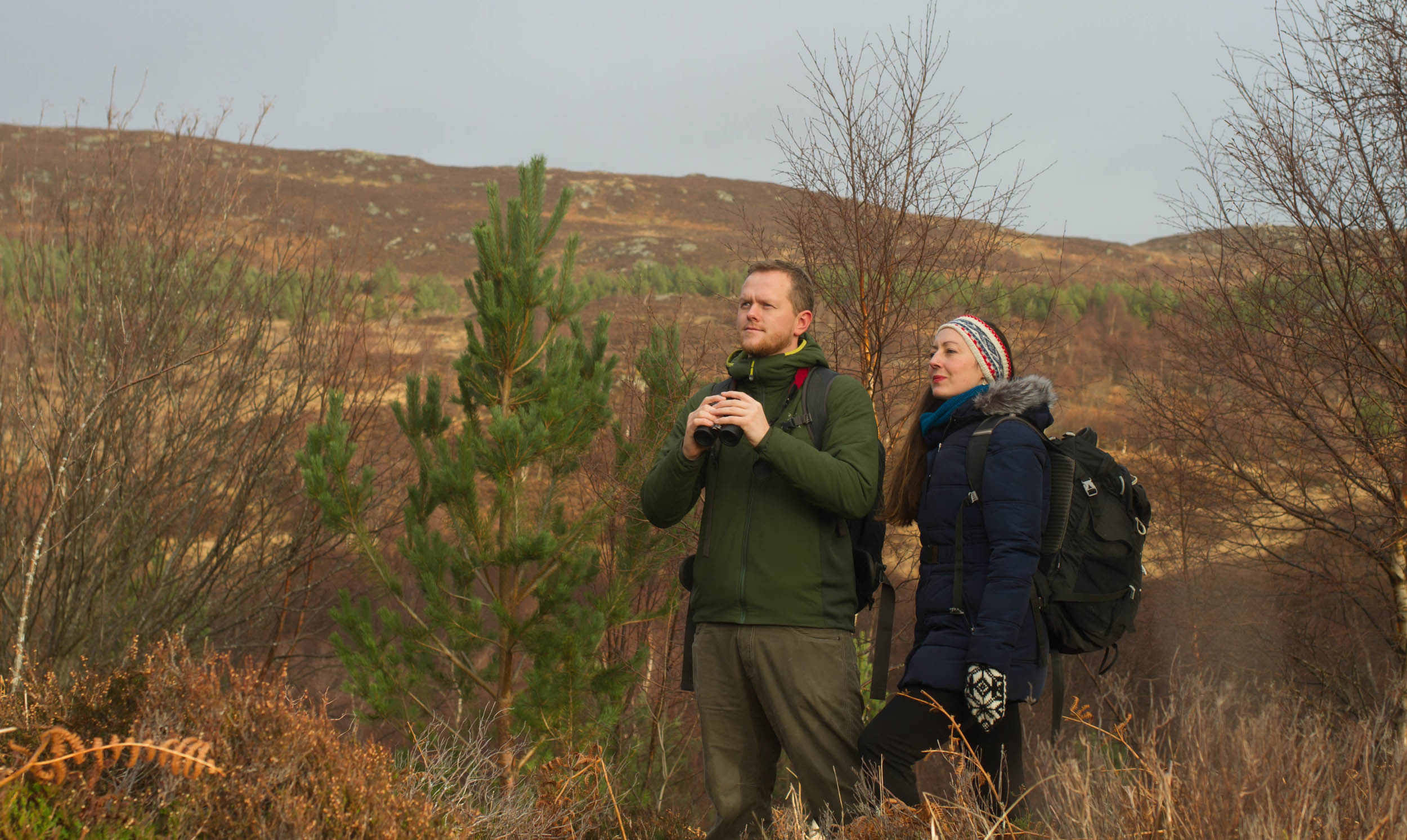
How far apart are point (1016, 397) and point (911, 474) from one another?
0.45 m

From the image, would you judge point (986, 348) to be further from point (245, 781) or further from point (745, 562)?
point (245, 781)

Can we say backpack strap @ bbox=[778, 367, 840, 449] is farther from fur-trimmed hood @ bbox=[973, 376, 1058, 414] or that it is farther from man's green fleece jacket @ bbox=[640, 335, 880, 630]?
fur-trimmed hood @ bbox=[973, 376, 1058, 414]

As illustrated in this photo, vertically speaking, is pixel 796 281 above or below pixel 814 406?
above

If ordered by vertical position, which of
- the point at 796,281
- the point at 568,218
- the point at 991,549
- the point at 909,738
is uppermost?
the point at 568,218

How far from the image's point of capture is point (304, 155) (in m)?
61.9

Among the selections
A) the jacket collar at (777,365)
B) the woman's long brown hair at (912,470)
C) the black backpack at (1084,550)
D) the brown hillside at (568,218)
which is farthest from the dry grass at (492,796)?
the brown hillside at (568,218)

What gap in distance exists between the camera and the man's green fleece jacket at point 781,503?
2.64 m

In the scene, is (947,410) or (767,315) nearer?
(947,410)

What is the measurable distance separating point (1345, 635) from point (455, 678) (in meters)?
10.6

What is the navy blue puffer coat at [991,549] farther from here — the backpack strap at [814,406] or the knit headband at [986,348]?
the backpack strap at [814,406]

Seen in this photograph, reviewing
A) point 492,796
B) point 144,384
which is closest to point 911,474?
point 492,796

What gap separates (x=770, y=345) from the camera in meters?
2.94

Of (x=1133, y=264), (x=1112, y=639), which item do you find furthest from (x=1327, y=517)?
(x=1133, y=264)

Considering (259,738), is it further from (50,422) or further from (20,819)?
(50,422)
